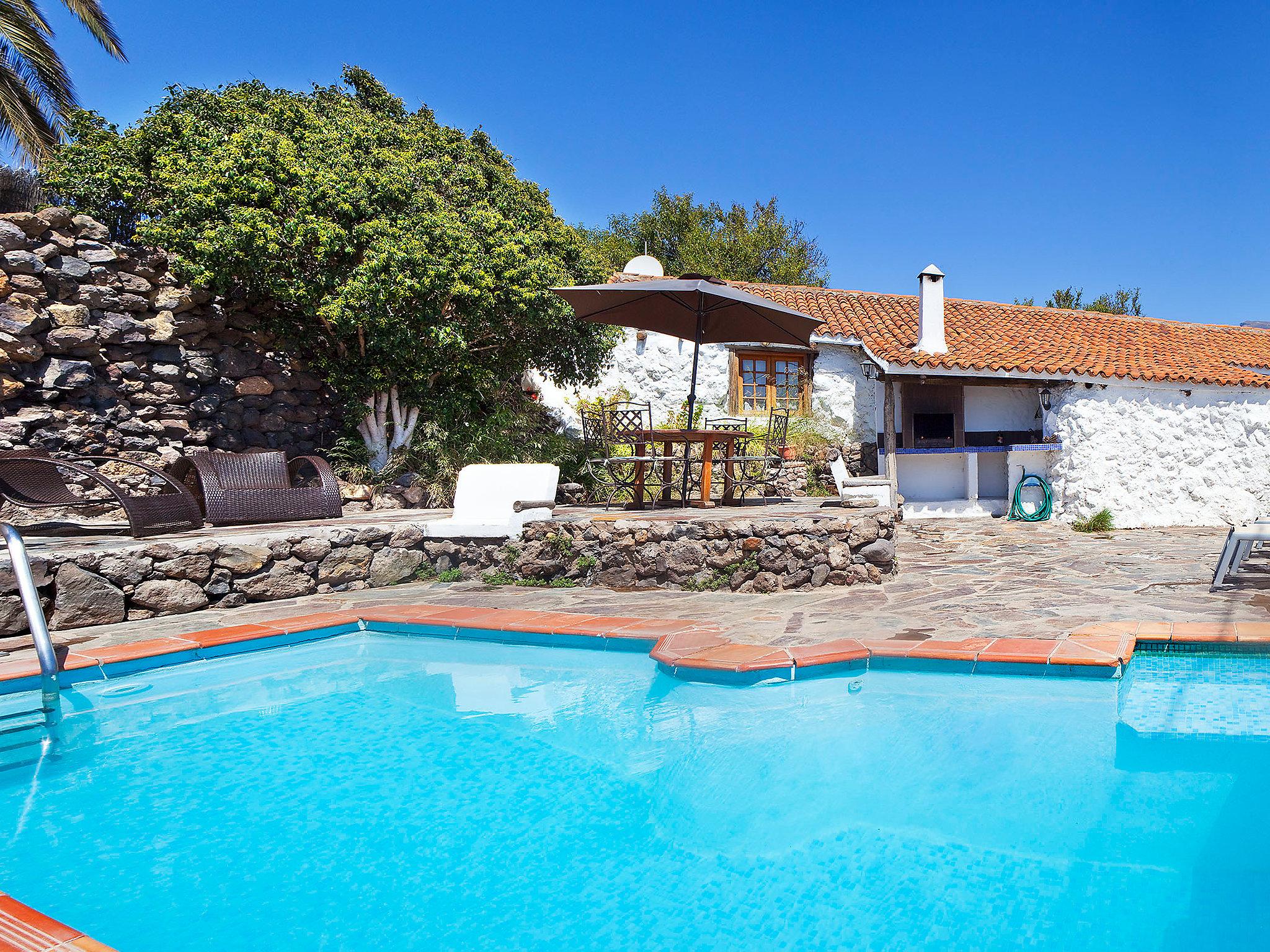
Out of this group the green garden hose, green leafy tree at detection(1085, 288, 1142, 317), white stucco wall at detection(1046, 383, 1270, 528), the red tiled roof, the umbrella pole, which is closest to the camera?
Answer: the umbrella pole

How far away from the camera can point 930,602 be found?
554cm

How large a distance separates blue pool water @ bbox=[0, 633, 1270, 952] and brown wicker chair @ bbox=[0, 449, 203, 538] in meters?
2.47

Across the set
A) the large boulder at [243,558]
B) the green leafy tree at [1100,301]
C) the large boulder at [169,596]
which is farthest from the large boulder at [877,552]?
the green leafy tree at [1100,301]

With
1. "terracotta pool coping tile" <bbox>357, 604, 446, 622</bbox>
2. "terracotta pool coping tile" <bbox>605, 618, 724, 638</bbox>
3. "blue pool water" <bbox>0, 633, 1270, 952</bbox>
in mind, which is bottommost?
"blue pool water" <bbox>0, 633, 1270, 952</bbox>

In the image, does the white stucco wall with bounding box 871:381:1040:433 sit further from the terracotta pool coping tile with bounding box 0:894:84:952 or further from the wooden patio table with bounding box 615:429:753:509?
the terracotta pool coping tile with bounding box 0:894:84:952

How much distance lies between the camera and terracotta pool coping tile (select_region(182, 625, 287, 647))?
189 inches

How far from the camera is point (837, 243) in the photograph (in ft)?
90.3

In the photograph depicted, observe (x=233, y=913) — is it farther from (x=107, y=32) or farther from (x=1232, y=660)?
(x=107, y=32)

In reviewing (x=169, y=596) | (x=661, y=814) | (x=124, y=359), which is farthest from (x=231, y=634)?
(x=124, y=359)

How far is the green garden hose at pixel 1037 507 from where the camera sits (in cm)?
1280

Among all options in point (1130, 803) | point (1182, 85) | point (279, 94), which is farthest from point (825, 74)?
point (1130, 803)

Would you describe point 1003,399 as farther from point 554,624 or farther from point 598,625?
point 554,624

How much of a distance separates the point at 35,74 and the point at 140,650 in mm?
14414

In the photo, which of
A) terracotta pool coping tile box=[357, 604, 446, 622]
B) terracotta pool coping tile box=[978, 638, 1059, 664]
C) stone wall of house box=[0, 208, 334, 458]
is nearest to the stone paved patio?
terracotta pool coping tile box=[978, 638, 1059, 664]
